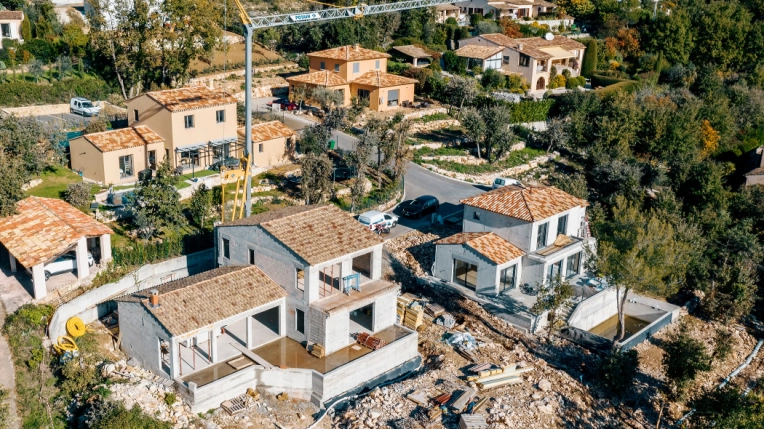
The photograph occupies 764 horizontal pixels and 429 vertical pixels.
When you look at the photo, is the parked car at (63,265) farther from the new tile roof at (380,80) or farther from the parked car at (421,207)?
the new tile roof at (380,80)

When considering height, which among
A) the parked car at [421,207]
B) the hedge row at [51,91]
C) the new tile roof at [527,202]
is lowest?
the parked car at [421,207]

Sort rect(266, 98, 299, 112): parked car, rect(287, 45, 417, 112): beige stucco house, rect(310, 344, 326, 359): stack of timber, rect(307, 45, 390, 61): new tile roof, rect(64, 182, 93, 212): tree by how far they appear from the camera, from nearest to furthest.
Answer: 1. rect(310, 344, 326, 359): stack of timber
2. rect(64, 182, 93, 212): tree
3. rect(266, 98, 299, 112): parked car
4. rect(287, 45, 417, 112): beige stucco house
5. rect(307, 45, 390, 61): new tile roof

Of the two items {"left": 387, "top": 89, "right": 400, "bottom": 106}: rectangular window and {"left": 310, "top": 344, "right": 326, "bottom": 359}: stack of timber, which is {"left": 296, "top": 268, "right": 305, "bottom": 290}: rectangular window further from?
{"left": 387, "top": 89, "right": 400, "bottom": 106}: rectangular window

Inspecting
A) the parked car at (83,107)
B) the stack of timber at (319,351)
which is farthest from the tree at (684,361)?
the parked car at (83,107)

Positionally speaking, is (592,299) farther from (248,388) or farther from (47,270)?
(47,270)

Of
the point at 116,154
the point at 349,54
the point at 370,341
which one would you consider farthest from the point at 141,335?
the point at 349,54

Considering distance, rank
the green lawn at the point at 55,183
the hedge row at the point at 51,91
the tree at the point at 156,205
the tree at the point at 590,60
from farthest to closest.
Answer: the tree at the point at 590,60, the hedge row at the point at 51,91, the green lawn at the point at 55,183, the tree at the point at 156,205

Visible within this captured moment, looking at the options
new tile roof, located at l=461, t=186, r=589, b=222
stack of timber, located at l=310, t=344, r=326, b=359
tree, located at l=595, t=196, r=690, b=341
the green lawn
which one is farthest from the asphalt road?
the green lawn
